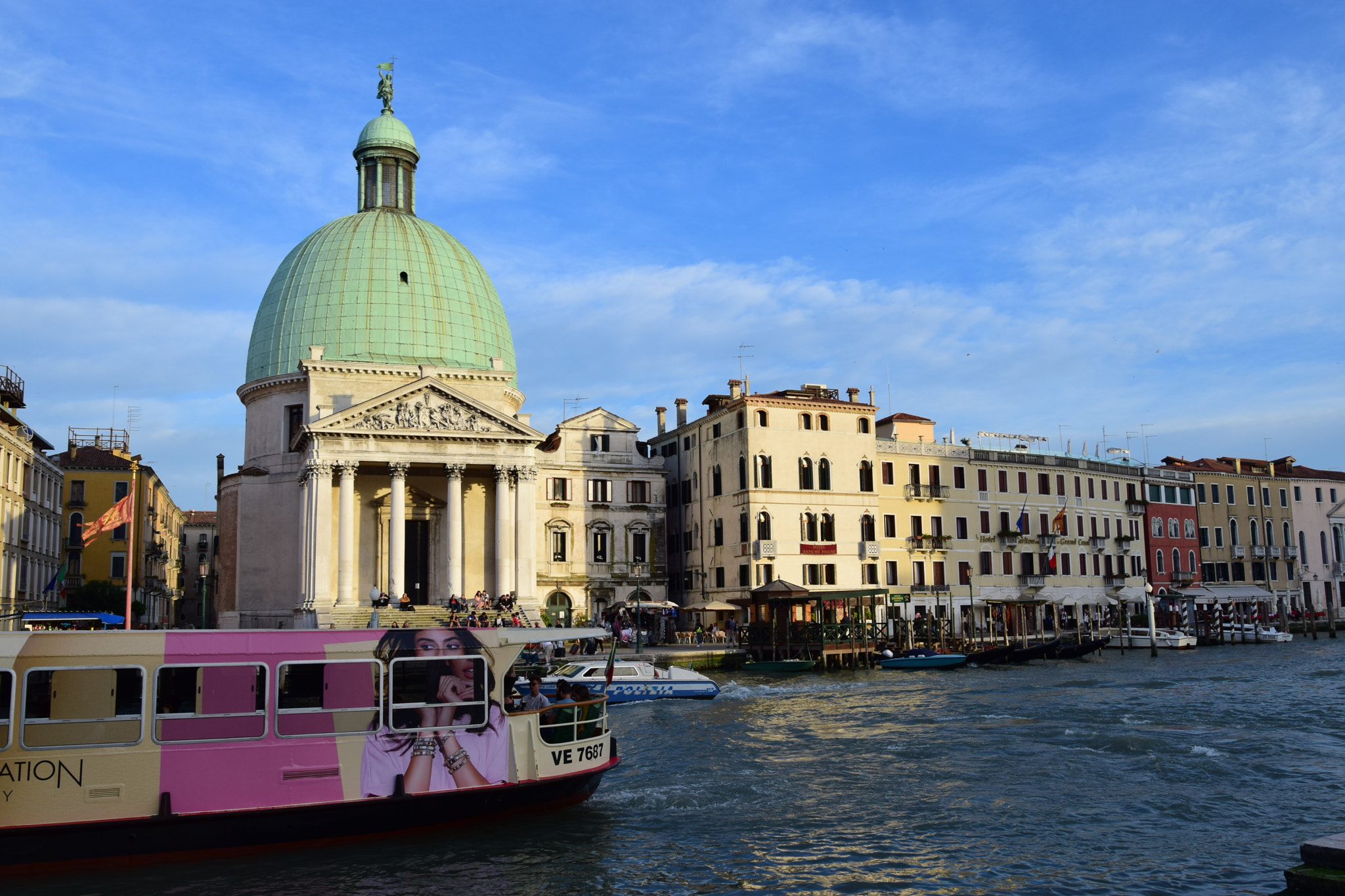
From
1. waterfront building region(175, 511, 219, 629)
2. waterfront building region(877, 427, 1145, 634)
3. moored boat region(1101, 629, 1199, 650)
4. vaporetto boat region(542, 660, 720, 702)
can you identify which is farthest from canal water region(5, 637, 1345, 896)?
waterfront building region(175, 511, 219, 629)

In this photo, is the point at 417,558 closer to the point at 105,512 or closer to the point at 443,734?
the point at 105,512

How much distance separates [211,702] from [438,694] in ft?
9.36

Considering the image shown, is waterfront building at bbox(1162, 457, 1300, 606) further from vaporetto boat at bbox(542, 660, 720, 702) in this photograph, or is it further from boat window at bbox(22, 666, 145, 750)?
boat window at bbox(22, 666, 145, 750)

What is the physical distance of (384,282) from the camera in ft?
162

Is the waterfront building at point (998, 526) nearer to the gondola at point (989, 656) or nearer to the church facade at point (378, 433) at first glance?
the gondola at point (989, 656)

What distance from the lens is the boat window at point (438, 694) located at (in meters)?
15.3

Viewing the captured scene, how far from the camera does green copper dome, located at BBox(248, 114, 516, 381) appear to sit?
48.7 meters

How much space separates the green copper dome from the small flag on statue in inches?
809

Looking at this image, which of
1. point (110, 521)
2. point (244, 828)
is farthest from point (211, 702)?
point (110, 521)

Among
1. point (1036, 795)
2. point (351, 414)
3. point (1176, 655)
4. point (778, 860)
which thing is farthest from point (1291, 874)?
point (1176, 655)

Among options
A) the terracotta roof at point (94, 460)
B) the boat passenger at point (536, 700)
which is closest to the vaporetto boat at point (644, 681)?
the boat passenger at point (536, 700)

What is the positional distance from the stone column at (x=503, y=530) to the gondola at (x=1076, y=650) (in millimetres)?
24585

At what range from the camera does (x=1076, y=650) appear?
171ft

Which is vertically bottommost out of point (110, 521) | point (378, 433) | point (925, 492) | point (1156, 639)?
point (1156, 639)
